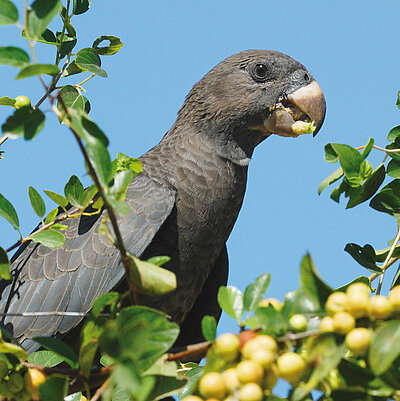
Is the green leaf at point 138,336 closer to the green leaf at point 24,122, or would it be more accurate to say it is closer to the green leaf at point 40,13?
the green leaf at point 24,122

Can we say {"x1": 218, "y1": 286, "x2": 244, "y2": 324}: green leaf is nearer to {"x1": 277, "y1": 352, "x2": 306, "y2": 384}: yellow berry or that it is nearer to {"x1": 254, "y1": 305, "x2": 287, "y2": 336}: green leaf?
{"x1": 254, "y1": 305, "x2": 287, "y2": 336}: green leaf

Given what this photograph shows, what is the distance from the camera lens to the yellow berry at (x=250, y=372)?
1.14 metres

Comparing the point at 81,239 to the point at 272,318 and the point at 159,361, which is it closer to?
the point at 159,361

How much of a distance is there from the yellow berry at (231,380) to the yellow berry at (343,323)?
0.21 m

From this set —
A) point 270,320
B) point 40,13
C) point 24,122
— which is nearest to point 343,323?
point 270,320

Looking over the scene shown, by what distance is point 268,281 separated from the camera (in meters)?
1.40

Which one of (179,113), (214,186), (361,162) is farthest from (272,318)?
(179,113)

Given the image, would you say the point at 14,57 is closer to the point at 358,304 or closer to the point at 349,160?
the point at 358,304

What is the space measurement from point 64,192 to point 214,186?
1.18 m

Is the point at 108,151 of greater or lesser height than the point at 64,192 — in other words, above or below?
→ above

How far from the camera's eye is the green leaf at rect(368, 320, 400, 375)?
1120 mm

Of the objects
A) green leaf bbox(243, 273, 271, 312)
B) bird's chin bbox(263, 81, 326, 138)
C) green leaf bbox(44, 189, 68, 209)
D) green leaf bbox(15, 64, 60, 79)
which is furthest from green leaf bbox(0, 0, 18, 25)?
bird's chin bbox(263, 81, 326, 138)

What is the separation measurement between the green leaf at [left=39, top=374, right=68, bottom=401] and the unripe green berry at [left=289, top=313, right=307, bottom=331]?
0.51 meters

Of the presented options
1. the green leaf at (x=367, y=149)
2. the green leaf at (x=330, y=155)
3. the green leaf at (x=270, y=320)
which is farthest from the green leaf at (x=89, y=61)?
the green leaf at (x=270, y=320)
